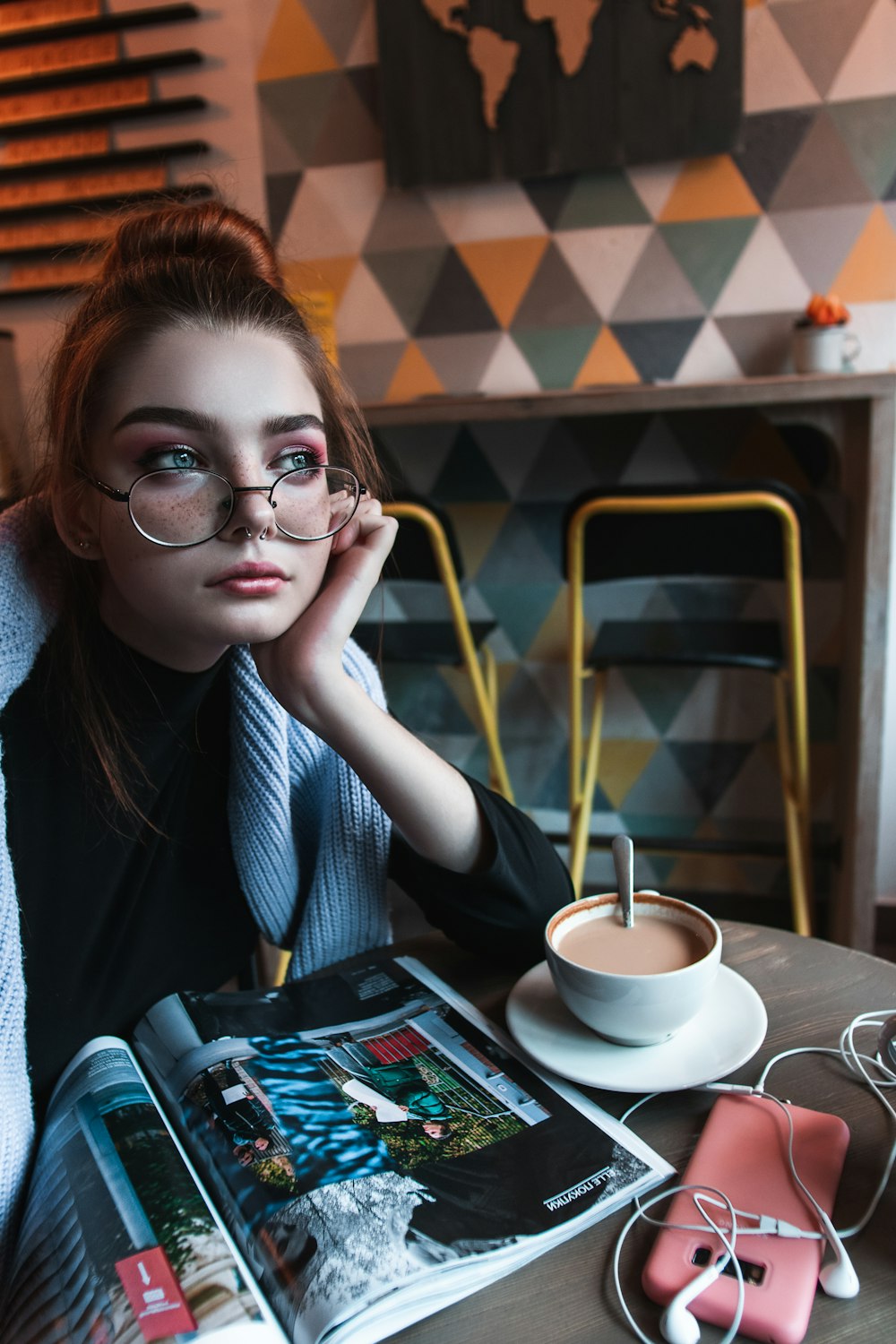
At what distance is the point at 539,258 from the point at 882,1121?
1.95 meters

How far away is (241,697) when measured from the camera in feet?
2.67

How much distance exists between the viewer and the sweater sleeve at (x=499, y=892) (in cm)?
72

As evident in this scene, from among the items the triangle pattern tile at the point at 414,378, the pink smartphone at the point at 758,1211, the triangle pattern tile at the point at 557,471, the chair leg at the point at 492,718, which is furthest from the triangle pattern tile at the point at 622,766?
the pink smartphone at the point at 758,1211

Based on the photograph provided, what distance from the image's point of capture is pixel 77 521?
0.74 metres

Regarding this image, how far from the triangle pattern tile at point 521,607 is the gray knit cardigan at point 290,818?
142 cm

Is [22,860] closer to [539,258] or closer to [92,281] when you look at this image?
[92,281]

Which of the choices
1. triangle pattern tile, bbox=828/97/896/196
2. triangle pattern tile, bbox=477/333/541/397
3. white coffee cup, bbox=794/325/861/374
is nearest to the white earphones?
white coffee cup, bbox=794/325/861/374

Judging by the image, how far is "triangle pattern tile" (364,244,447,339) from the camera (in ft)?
7.07

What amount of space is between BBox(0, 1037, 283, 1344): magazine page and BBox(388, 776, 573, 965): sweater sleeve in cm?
27

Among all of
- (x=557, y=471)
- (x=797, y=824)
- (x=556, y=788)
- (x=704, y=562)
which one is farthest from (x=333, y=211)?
(x=797, y=824)

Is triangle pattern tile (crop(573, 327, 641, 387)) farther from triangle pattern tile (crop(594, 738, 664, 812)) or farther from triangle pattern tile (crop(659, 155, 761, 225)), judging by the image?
triangle pattern tile (crop(594, 738, 664, 812))

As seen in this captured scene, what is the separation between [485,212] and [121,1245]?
2.12 metres

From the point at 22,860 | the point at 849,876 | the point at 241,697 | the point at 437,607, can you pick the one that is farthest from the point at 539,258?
the point at 22,860

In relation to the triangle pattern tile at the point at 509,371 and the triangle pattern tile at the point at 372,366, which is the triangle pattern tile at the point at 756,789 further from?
the triangle pattern tile at the point at 372,366
